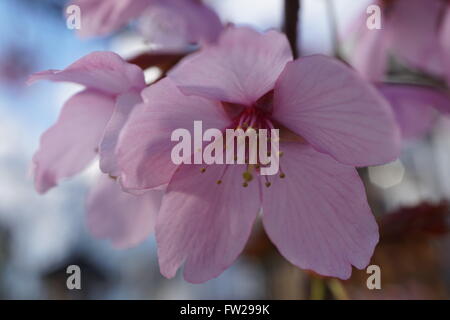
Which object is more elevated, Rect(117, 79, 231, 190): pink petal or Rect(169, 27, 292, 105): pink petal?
Rect(169, 27, 292, 105): pink petal

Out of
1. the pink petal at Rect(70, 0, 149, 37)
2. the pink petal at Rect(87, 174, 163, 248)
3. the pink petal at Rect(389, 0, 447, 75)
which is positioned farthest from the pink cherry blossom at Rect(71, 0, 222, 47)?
the pink petal at Rect(389, 0, 447, 75)

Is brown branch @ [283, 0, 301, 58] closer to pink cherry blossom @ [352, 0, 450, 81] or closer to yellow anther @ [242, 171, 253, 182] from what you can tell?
yellow anther @ [242, 171, 253, 182]

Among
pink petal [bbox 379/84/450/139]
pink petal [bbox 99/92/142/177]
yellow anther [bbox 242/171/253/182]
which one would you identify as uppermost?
pink petal [bbox 379/84/450/139]

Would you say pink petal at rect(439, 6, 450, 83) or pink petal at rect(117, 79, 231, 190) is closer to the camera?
pink petal at rect(117, 79, 231, 190)

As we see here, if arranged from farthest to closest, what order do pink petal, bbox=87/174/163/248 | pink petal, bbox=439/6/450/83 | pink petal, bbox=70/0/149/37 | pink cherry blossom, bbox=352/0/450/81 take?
pink cherry blossom, bbox=352/0/450/81
pink petal, bbox=439/6/450/83
pink petal, bbox=87/174/163/248
pink petal, bbox=70/0/149/37

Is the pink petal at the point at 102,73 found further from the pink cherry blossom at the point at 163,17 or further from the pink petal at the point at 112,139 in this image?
the pink cherry blossom at the point at 163,17

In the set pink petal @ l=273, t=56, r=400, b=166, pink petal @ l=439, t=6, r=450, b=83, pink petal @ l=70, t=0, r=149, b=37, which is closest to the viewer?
pink petal @ l=273, t=56, r=400, b=166

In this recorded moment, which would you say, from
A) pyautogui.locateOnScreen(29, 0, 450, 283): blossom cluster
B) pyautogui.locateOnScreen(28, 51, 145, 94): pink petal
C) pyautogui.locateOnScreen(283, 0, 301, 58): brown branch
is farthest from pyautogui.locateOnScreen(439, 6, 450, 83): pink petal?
pyautogui.locateOnScreen(28, 51, 145, 94): pink petal
